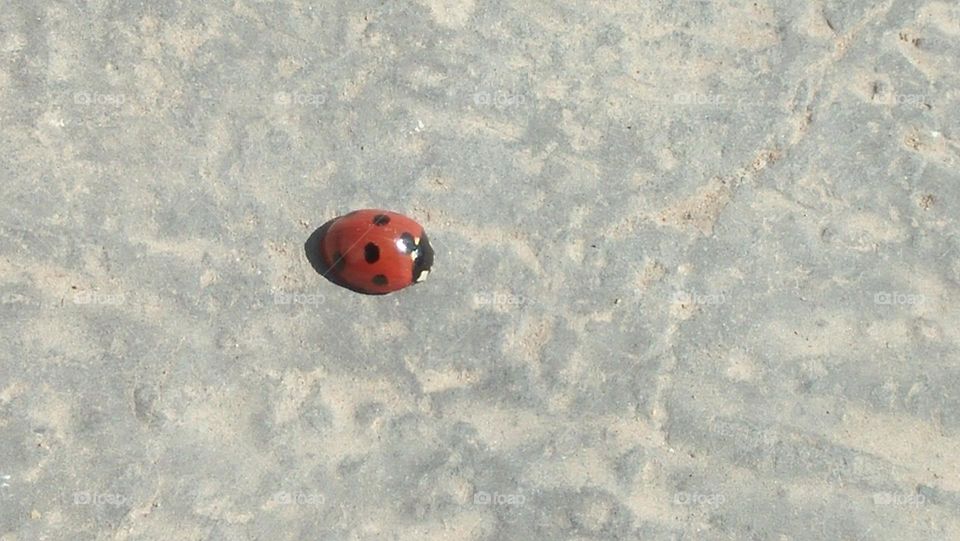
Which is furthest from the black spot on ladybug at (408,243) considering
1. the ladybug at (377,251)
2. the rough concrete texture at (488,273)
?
the rough concrete texture at (488,273)

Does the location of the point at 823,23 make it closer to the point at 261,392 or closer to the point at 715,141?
the point at 715,141

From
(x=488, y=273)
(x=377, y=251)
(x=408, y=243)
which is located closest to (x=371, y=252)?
(x=377, y=251)

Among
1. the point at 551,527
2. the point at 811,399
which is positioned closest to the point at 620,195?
the point at 811,399

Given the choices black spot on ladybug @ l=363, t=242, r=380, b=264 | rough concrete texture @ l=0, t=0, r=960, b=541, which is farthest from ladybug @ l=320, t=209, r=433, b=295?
rough concrete texture @ l=0, t=0, r=960, b=541

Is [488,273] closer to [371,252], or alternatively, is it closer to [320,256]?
[371,252]

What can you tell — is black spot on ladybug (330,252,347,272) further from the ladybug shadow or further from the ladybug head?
the ladybug head
